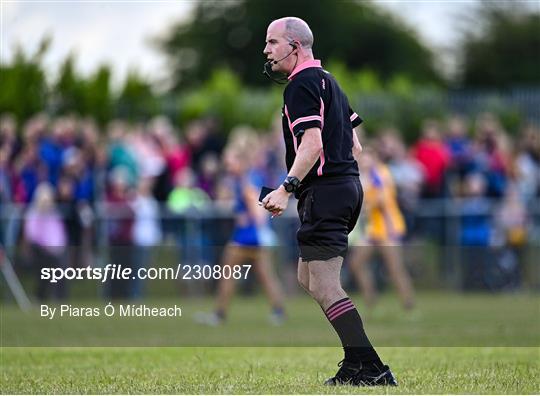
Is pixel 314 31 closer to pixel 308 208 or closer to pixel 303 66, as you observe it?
pixel 303 66

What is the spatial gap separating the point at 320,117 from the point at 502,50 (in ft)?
214

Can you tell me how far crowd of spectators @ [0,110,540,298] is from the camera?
20641 millimetres

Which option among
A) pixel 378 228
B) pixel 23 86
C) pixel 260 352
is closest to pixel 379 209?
pixel 378 228

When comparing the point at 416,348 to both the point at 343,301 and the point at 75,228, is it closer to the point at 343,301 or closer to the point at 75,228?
the point at 343,301

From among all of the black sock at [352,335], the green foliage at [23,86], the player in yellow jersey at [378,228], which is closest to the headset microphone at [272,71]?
the black sock at [352,335]

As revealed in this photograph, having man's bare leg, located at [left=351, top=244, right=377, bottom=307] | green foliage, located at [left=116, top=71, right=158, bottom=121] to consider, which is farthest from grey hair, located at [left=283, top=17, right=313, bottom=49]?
green foliage, located at [left=116, top=71, right=158, bottom=121]

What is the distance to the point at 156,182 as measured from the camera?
2288cm

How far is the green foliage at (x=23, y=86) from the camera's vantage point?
2514cm

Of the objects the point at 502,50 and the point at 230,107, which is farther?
the point at 502,50

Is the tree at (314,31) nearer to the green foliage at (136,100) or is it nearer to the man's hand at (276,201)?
the green foliage at (136,100)

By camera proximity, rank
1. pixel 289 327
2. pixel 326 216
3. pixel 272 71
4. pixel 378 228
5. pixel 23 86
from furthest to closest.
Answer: pixel 23 86
pixel 378 228
pixel 289 327
pixel 272 71
pixel 326 216

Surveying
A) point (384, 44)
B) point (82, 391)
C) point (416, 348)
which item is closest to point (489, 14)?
point (384, 44)

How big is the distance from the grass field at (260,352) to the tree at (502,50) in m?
51.9

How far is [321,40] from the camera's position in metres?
75.2
